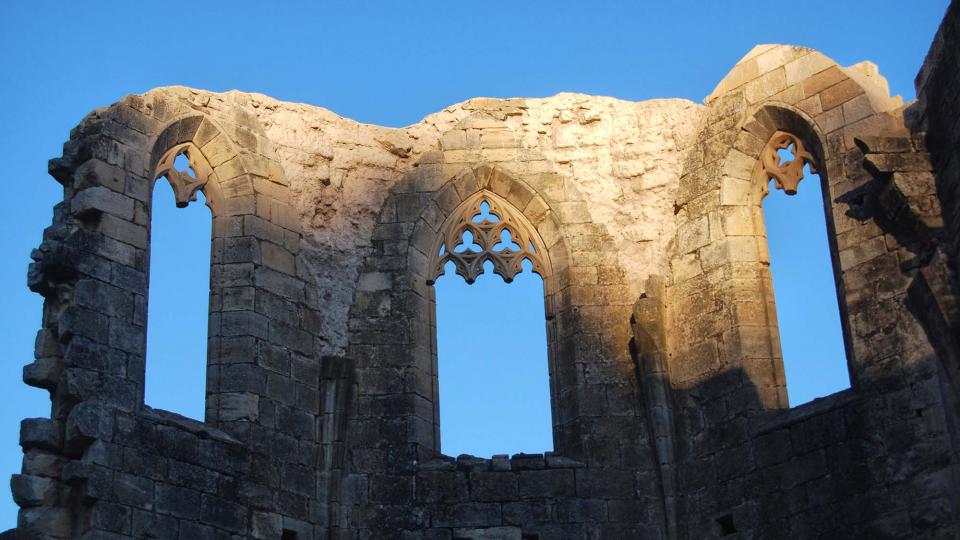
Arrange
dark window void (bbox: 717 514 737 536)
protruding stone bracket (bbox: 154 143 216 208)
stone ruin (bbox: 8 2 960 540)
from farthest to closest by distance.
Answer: protruding stone bracket (bbox: 154 143 216 208) < dark window void (bbox: 717 514 737 536) < stone ruin (bbox: 8 2 960 540)

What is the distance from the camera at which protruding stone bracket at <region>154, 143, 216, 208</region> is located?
53.1 feet

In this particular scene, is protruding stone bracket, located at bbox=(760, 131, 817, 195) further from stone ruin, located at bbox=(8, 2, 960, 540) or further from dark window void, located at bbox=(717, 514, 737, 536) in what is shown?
dark window void, located at bbox=(717, 514, 737, 536)

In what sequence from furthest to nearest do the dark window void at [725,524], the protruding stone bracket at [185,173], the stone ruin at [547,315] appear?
the protruding stone bracket at [185,173]
the dark window void at [725,524]
the stone ruin at [547,315]

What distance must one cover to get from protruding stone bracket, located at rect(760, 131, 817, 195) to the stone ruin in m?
0.03

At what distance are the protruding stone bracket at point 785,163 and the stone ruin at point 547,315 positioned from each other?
0.09 feet

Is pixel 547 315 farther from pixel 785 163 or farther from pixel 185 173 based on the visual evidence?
pixel 185 173

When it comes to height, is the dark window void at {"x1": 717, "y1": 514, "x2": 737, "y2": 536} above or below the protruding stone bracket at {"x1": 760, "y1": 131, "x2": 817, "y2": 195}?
below

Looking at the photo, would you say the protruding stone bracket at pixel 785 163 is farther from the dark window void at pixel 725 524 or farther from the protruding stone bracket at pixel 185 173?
the protruding stone bracket at pixel 185 173

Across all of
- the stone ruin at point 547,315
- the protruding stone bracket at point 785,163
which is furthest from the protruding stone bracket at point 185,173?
the protruding stone bracket at point 785,163

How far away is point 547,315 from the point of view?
16.7 metres

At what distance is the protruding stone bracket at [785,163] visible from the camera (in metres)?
16.4

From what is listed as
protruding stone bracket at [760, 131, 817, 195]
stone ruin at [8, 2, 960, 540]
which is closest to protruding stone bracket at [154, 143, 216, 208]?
stone ruin at [8, 2, 960, 540]

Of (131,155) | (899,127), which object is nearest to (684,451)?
(899,127)

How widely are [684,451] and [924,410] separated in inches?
96.6
